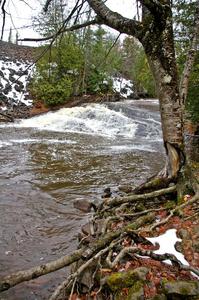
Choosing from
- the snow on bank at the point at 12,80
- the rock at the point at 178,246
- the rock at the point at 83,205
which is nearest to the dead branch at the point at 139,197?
the rock at the point at 178,246

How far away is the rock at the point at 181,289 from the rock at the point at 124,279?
0.86 ft

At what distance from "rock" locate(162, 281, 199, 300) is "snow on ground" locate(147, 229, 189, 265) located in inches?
19.3

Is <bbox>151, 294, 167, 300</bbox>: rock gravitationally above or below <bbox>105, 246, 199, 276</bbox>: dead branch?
below

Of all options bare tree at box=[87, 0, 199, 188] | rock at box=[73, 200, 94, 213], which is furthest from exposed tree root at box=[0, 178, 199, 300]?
rock at box=[73, 200, 94, 213]

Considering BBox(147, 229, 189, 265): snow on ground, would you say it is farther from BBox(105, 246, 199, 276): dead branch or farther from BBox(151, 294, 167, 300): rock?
BBox(151, 294, 167, 300): rock

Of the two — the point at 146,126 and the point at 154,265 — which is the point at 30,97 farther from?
the point at 154,265

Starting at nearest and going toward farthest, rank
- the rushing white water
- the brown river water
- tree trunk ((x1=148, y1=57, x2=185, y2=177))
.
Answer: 1. tree trunk ((x1=148, y1=57, x2=185, y2=177))
2. the brown river water
3. the rushing white water

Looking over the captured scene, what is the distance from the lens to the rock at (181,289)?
3.32 meters

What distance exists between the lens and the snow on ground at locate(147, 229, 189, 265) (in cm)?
405

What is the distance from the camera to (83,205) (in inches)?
302

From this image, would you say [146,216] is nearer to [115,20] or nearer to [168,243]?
[168,243]

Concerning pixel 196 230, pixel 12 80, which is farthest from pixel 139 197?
pixel 12 80

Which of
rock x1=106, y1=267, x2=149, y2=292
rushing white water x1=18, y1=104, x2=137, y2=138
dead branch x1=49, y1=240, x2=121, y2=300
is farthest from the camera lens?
rushing white water x1=18, y1=104, x2=137, y2=138

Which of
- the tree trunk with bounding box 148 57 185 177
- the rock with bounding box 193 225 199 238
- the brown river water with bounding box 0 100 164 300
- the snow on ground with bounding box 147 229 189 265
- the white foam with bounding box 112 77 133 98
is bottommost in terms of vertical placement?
the brown river water with bounding box 0 100 164 300
